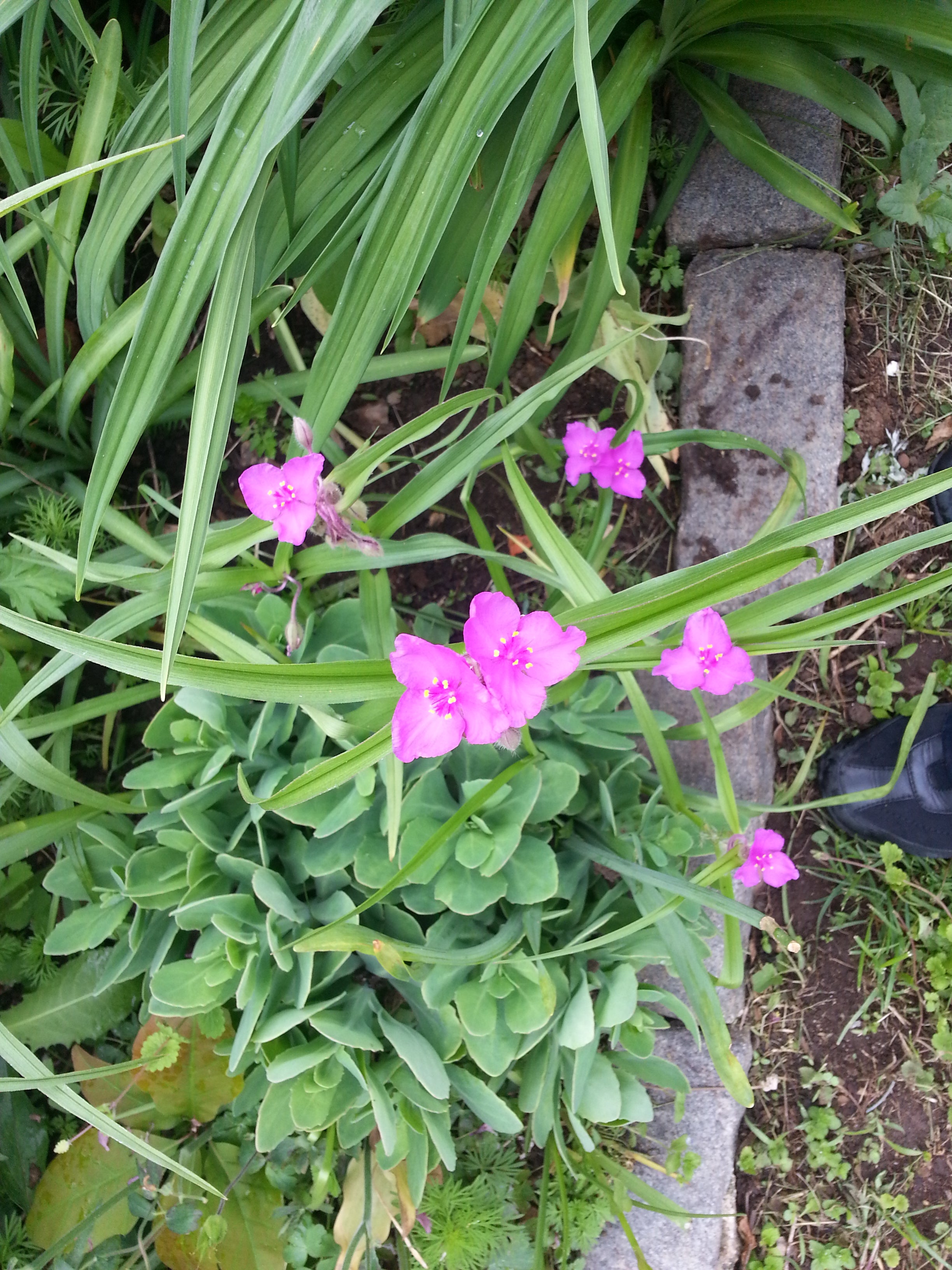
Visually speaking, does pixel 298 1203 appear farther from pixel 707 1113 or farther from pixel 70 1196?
pixel 707 1113

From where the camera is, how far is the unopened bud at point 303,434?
985 mm

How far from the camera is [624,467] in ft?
4.44

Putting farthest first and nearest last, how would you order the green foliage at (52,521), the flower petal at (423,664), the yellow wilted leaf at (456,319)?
the yellow wilted leaf at (456,319) → the green foliage at (52,521) → the flower petal at (423,664)

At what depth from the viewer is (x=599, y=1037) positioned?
1.33 metres

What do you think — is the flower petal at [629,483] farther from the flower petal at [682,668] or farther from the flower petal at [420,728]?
the flower petal at [420,728]

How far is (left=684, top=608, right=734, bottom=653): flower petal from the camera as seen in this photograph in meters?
0.96

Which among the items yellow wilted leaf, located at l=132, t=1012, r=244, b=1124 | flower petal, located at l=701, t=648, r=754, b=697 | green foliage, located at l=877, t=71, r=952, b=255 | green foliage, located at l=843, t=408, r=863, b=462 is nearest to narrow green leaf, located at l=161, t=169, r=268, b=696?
flower petal, located at l=701, t=648, r=754, b=697

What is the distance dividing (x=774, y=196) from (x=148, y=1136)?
2.02m

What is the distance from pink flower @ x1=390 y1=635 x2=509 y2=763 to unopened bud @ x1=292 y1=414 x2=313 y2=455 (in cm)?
31

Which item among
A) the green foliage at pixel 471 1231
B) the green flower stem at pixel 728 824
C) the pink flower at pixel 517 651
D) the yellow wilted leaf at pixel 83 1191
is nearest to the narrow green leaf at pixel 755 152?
the green flower stem at pixel 728 824

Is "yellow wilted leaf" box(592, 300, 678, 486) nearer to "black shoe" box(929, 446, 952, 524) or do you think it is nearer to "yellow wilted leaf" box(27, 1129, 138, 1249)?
"black shoe" box(929, 446, 952, 524)

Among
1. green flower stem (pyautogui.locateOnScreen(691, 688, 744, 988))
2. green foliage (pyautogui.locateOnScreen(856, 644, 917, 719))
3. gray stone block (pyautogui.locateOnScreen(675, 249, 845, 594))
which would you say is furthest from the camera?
green foliage (pyautogui.locateOnScreen(856, 644, 917, 719))

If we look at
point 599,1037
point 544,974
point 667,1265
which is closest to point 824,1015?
point 667,1265

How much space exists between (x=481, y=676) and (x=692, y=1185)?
1357 millimetres
